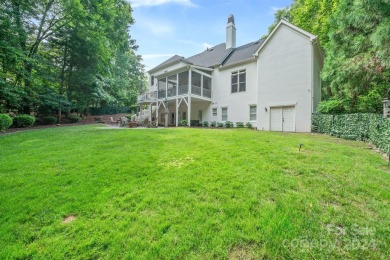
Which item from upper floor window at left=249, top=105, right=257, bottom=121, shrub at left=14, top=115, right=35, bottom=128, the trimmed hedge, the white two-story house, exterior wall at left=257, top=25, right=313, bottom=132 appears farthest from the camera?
upper floor window at left=249, top=105, right=257, bottom=121

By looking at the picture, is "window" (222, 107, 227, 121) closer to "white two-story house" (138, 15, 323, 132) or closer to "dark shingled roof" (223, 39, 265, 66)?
"white two-story house" (138, 15, 323, 132)

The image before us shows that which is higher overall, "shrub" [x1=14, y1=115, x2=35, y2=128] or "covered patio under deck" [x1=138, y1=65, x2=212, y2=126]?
"covered patio under deck" [x1=138, y1=65, x2=212, y2=126]

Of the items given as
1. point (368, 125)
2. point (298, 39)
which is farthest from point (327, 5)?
point (368, 125)

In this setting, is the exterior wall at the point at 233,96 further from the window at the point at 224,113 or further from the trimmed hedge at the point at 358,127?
the trimmed hedge at the point at 358,127

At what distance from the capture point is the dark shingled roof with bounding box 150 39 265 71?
1736 centimetres

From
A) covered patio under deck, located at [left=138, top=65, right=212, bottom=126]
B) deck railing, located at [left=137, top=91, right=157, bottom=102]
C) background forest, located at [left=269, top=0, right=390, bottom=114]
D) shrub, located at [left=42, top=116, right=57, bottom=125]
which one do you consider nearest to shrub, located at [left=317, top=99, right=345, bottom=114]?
background forest, located at [left=269, top=0, right=390, bottom=114]

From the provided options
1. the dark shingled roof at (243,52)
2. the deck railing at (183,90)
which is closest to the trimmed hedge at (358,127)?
the dark shingled roof at (243,52)

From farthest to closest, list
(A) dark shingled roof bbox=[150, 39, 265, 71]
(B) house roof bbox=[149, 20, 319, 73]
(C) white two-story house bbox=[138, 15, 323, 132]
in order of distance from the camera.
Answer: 1. (A) dark shingled roof bbox=[150, 39, 265, 71]
2. (B) house roof bbox=[149, 20, 319, 73]
3. (C) white two-story house bbox=[138, 15, 323, 132]

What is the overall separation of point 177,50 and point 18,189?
2441 cm

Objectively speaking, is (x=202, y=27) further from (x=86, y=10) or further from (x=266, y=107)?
(x=86, y=10)

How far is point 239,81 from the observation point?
16.8 metres

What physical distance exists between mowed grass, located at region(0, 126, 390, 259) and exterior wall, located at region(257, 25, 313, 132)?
814 centimetres

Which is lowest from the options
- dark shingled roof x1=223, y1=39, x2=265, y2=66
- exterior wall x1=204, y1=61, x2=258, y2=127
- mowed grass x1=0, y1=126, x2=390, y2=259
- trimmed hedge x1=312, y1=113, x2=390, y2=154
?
mowed grass x1=0, y1=126, x2=390, y2=259

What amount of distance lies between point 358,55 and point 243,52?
1051cm
